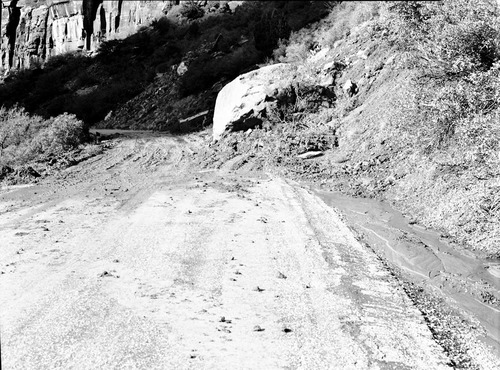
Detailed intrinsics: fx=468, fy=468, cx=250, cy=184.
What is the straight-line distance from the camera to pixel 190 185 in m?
12.6

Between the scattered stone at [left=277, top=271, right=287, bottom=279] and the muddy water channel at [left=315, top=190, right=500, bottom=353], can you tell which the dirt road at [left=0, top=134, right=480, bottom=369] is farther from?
the muddy water channel at [left=315, top=190, right=500, bottom=353]

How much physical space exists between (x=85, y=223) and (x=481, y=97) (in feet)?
24.8

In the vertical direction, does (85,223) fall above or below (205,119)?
below

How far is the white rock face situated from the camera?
16859 millimetres

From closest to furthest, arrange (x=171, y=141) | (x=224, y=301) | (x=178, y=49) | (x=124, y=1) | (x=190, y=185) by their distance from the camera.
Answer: (x=224, y=301)
(x=190, y=185)
(x=171, y=141)
(x=178, y=49)
(x=124, y=1)

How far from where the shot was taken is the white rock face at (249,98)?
16.9 m

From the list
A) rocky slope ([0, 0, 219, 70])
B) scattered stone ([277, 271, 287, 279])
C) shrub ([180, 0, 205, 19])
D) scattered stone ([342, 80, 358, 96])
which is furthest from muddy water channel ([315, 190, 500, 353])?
rocky slope ([0, 0, 219, 70])

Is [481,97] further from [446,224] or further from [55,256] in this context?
[55,256]


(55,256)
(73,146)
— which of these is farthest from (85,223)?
(73,146)

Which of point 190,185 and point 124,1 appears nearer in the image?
point 190,185

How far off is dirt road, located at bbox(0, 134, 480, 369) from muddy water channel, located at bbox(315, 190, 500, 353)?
1.63ft

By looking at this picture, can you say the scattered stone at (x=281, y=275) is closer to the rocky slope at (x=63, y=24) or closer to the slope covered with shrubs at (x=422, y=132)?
the slope covered with shrubs at (x=422, y=132)

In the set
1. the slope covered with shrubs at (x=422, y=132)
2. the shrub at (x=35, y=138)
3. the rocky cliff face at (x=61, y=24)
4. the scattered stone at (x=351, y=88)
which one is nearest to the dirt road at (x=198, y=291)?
the slope covered with shrubs at (x=422, y=132)

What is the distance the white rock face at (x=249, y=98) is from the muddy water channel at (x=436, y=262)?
7841 millimetres
